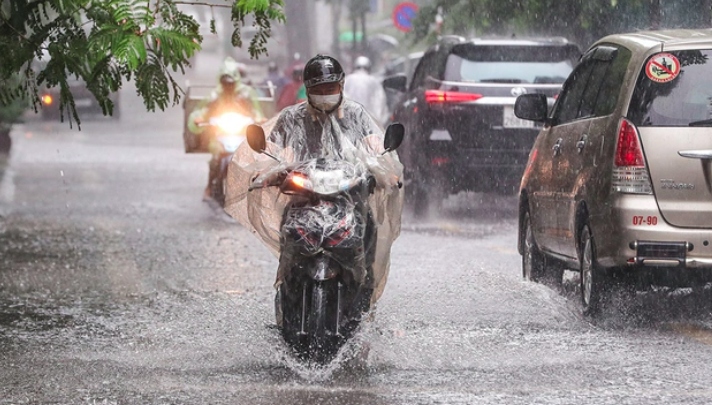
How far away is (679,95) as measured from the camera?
8.55 metres

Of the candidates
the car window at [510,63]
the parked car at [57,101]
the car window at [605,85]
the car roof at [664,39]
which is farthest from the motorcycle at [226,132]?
the car roof at [664,39]

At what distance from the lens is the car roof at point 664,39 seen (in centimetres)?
864

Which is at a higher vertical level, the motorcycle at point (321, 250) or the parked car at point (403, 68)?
the motorcycle at point (321, 250)

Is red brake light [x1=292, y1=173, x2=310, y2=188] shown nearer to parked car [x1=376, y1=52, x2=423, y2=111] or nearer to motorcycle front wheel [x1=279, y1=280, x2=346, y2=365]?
motorcycle front wheel [x1=279, y1=280, x2=346, y2=365]

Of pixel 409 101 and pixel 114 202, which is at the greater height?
pixel 409 101

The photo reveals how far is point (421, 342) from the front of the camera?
325 inches

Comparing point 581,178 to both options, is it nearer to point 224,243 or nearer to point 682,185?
point 682,185

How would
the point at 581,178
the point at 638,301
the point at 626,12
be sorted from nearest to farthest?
the point at 581,178
the point at 638,301
the point at 626,12

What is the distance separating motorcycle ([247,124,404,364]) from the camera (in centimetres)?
731

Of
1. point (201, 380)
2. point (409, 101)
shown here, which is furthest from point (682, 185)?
point (409, 101)

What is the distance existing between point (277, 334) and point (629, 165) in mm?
2163

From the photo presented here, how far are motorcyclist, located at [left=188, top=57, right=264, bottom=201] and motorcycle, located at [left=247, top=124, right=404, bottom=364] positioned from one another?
10132 millimetres

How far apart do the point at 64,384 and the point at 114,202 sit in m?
11.2

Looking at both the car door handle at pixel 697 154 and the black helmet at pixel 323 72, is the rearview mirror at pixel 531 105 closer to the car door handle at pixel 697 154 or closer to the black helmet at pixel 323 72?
the car door handle at pixel 697 154
